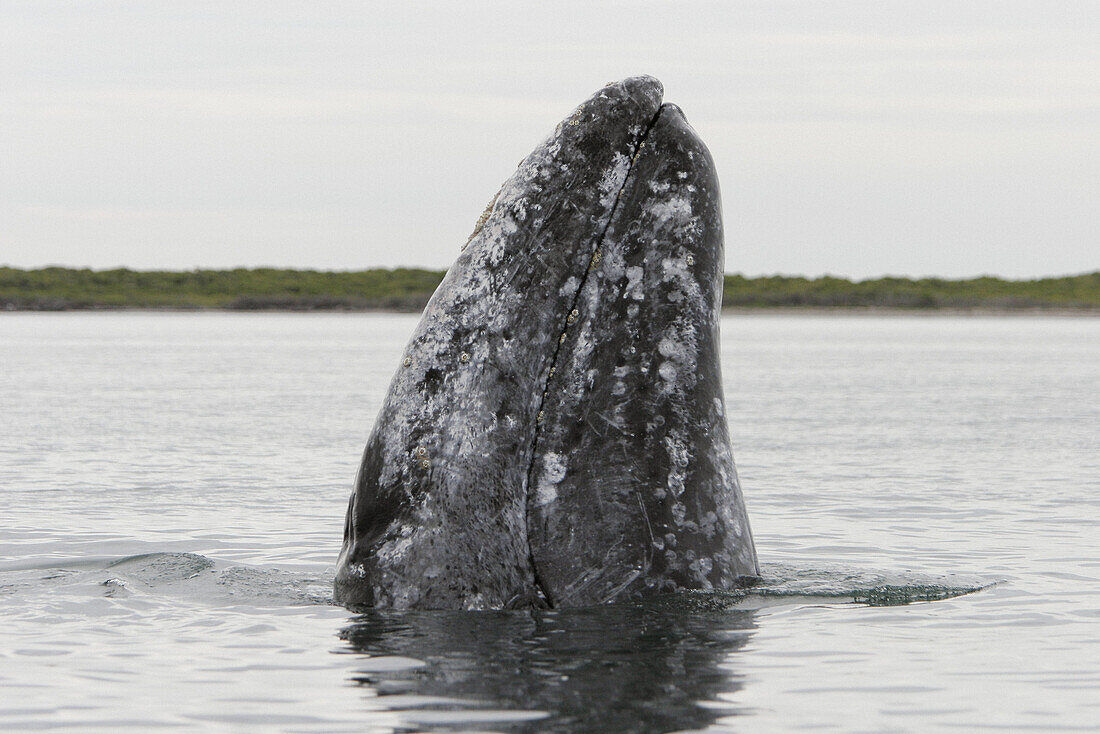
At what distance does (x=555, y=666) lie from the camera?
5.00m

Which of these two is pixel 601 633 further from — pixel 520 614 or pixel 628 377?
pixel 628 377

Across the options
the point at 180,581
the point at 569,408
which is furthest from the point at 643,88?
the point at 180,581

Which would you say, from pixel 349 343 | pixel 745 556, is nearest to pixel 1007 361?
pixel 349 343

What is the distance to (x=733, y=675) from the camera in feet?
16.6

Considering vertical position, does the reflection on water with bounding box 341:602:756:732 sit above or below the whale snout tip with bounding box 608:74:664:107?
below

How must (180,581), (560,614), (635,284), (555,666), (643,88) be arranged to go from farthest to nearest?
(180,581) → (643,88) → (635,284) → (560,614) → (555,666)

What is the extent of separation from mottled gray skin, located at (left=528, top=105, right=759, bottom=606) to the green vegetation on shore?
9199 centimetres

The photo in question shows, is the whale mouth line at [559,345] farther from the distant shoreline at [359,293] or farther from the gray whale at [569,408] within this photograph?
the distant shoreline at [359,293]

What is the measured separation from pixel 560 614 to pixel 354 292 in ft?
347

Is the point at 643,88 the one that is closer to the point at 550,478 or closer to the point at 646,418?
the point at 646,418

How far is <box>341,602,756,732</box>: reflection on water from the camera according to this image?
4453 millimetres

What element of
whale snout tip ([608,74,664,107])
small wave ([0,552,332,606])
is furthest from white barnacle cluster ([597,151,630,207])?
small wave ([0,552,332,606])

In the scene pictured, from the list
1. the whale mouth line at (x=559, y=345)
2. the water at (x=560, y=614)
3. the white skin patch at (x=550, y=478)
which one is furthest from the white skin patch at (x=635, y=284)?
the water at (x=560, y=614)

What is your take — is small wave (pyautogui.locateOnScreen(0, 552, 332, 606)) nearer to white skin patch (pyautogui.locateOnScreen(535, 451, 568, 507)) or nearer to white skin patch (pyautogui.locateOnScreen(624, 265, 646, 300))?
white skin patch (pyautogui.locateOnScreen(535, 451, 568, 507))
